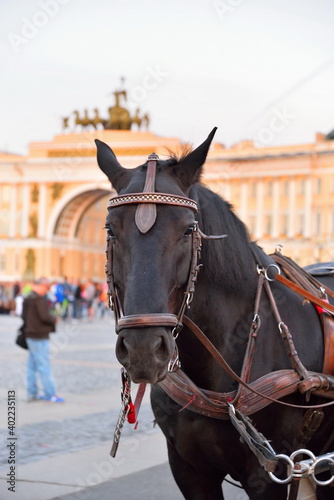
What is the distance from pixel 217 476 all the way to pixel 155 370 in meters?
0.92

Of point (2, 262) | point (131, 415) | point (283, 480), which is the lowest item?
point (2, 262)

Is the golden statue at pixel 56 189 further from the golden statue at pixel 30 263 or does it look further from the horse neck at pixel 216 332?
the horse neck at pixel 216 332

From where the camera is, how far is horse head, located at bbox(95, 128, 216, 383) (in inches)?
93.4

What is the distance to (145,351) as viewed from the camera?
235 cm

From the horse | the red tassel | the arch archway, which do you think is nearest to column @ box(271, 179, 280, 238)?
the arch archway

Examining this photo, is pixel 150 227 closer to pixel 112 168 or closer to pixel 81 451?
pixel 112 168

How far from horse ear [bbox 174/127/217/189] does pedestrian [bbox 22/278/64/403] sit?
670 centimetres

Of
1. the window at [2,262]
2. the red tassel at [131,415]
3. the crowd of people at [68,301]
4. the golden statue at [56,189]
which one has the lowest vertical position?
the window at [2,262]

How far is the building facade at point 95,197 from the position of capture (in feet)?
186

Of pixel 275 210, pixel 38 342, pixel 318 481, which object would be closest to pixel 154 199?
pixel 318 481

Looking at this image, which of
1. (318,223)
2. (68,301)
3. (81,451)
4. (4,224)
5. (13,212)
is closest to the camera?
(81,451)

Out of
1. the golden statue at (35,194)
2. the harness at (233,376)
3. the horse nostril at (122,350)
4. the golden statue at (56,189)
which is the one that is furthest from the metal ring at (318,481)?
the golden statue at (35,194)

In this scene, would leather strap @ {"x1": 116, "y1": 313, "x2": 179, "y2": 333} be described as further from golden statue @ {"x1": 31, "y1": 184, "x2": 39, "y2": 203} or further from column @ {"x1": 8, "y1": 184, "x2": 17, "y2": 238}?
column @ {"x1": 8, "y1": 184, "x2": 17, "y2": 238}

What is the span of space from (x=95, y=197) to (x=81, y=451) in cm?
5587
